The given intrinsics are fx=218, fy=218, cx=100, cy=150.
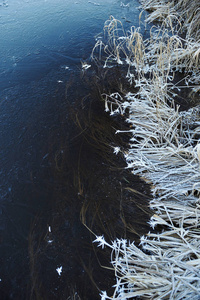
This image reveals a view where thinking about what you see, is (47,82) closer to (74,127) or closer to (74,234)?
(74,127)

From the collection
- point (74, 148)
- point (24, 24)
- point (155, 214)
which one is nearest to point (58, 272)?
point (155, 214)

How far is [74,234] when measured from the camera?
62.0 inches

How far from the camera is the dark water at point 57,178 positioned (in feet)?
4.68

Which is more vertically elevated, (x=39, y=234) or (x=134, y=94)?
(x=134, y=94)

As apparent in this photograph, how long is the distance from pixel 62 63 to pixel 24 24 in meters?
1.38

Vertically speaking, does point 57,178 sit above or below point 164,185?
above

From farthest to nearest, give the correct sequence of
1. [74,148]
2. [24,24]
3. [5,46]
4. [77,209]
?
[24,24] < [5,46] < [74,148] < [77,209]

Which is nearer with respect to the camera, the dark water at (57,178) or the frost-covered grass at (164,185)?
the frost-covered grass at (164,185)

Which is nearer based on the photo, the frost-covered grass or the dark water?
the frost-covered grass

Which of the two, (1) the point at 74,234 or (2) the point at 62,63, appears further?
(2) the point at 62,63

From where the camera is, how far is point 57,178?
188cm

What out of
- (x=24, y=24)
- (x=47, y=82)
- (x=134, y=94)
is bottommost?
(x=134, y=94)

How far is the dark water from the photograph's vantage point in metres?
1.43

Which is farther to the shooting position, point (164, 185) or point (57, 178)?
point (57, 178)
